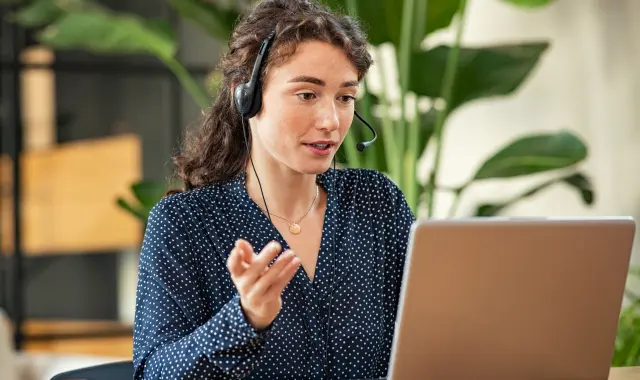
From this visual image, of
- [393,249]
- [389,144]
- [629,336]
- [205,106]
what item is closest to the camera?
[393,249]

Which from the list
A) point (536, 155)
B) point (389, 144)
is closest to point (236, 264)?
point (536, 155)

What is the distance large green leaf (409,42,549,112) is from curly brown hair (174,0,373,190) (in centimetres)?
119

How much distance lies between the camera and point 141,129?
5.93m

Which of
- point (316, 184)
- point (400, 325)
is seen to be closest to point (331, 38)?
point (316, 184)

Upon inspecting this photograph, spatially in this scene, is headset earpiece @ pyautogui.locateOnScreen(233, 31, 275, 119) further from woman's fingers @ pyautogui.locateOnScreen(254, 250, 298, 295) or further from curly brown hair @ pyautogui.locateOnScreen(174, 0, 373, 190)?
woman's fingers @ pyautogui.locateOnScreen(254, 250, 298, 295)

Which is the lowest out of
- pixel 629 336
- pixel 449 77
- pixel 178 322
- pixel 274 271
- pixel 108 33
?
pixel 629 336

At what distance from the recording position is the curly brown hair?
1.69 m

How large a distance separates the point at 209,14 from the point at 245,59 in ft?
5.13

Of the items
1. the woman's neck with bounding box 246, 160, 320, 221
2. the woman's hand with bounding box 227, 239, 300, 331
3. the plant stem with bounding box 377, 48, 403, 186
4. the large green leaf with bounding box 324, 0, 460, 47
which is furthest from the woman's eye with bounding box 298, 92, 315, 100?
Result: the plant stem with bounding box 377, 48, 403, 186

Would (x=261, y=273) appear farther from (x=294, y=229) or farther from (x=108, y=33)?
(x=108, y=33)

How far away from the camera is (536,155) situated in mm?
2906

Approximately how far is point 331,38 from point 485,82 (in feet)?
4.62

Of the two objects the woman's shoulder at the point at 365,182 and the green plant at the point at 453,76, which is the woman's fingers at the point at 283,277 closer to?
the woman's shoulder at the point at 365,182

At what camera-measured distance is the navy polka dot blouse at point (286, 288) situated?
156 centimetres
